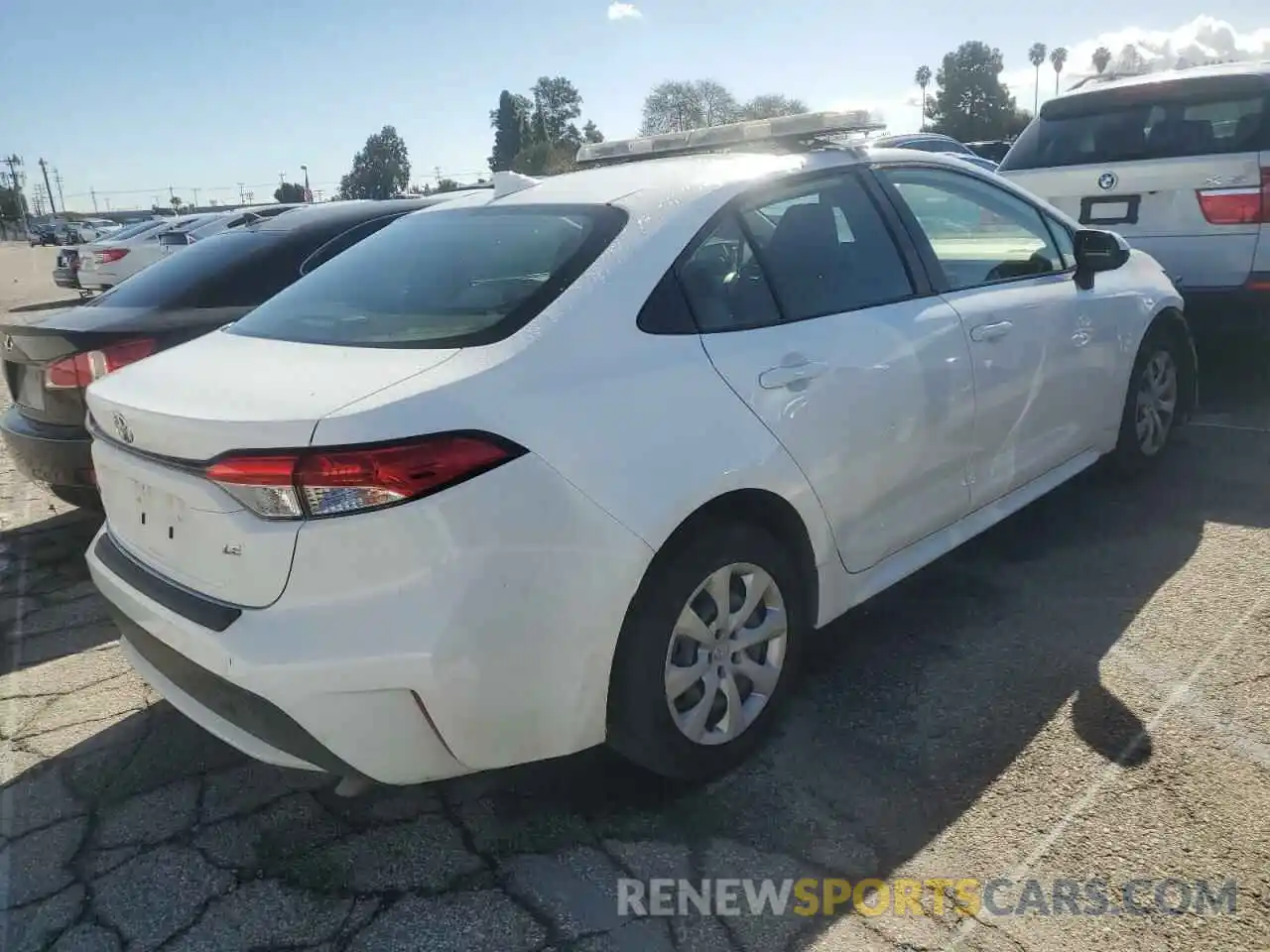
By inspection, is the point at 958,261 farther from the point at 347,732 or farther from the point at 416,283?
the point at 347,732

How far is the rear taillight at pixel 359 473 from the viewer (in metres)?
2.00

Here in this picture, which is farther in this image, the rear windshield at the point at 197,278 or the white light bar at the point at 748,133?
the rear windshield at the point at 197,278

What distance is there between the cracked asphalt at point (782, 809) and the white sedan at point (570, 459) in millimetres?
296

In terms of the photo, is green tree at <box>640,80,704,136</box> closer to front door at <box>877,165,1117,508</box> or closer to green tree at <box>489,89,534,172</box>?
green tree at <box>489,89,534,172</box>

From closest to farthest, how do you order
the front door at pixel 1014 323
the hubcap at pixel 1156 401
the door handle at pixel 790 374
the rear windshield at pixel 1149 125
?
the door handle at pixel 790 374 < the front door at pixel 1014 323 < the hubcap at pixel 1156 401 < the rear windshield at pixel 1149 125

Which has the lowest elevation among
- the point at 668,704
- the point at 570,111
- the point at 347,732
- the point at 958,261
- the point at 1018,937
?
the point at 1018,937

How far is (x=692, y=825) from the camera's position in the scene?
8.27ft

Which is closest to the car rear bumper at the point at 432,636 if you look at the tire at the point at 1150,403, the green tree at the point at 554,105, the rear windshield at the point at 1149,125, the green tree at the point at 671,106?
the tire at the point at 1150,403

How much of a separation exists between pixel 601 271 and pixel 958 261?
1.58 m

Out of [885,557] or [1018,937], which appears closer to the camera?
[1018,937]

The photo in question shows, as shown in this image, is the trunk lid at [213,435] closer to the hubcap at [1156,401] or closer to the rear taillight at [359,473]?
the rear taillight at [359,473]

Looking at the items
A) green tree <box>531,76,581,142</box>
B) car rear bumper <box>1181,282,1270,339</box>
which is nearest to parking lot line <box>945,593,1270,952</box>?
car rear bumper <box>1181,282,1270,339</box>

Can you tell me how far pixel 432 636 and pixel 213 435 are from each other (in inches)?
25.2

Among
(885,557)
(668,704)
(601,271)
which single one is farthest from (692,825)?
(601,271)
